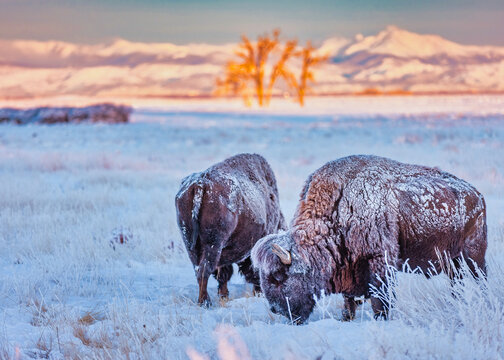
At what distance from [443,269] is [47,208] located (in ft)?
27.2

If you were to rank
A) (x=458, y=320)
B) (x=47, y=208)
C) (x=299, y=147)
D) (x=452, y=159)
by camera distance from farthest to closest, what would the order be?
1. (x=299, y=147)
2. (x=452, y=159)
3. (x=47, y=208)
4. (x=458, y=320)

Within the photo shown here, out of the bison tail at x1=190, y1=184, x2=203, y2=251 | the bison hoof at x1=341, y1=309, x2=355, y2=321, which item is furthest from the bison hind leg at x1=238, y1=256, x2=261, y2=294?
the bison hoof at x1=341, y1=309, x2=355, y2=321

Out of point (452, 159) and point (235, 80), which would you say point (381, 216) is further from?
point (235, 80)

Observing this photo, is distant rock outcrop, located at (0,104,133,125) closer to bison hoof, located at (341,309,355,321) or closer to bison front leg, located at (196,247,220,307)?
bison front leg, located at (196,247,220,307)

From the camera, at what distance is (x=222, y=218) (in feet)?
19.5

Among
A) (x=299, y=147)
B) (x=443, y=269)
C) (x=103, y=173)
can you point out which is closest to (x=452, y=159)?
(x=299, y=147)

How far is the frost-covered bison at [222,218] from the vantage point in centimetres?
589

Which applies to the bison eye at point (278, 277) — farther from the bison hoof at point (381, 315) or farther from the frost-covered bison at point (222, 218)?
the frost-covered bison at point (222, 218)

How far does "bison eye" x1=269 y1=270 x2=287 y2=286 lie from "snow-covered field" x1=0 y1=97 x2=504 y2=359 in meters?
0.35

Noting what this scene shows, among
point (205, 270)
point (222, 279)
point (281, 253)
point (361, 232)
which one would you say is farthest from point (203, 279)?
point (361, 232)

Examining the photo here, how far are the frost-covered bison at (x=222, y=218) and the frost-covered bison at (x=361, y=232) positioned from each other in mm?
1183

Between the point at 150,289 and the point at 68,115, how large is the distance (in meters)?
37.0

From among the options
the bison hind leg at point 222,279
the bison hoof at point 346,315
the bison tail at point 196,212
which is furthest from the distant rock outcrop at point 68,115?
the bison hoof at point 346,315

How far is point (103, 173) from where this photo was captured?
16.3 metres
